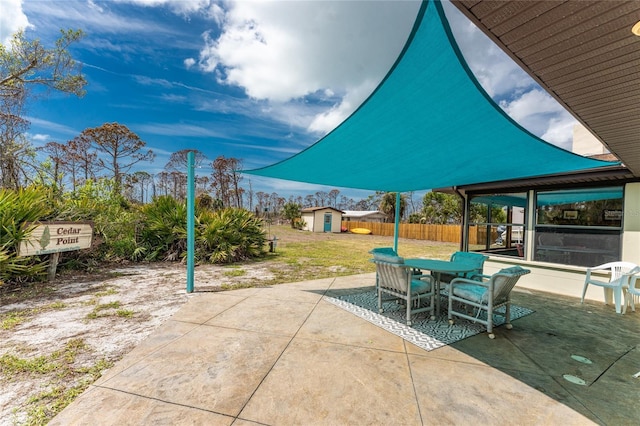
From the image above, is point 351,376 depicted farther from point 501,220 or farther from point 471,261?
point 501,220

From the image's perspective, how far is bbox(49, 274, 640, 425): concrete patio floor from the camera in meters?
1.85

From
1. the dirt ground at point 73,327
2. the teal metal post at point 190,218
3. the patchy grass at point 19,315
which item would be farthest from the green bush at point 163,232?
the patchy grass at point 19,315

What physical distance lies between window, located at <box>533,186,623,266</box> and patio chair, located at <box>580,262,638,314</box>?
1.13 ft

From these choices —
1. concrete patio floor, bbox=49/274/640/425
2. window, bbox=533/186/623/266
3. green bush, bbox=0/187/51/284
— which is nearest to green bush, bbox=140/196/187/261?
green bush, bbox=0/187/51/284

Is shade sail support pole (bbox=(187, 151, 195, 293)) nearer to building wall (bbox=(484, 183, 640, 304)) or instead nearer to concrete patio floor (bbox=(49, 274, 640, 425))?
concrete patio floor (bbox=(49, 274, 640, 425))

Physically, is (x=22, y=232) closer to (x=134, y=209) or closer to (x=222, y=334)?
(x=134, y=209)

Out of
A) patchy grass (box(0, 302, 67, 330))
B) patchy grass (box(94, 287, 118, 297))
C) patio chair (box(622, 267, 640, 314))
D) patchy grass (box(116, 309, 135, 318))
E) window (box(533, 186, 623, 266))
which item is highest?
window (box(533, 186, 623, 266))

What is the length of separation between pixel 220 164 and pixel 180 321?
24.4m

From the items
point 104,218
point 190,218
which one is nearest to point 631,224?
point 190,218

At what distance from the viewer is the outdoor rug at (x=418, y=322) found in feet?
10.3

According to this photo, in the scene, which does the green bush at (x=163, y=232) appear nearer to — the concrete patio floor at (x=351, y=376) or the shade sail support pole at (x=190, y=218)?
the shade sail support pole at (x=190, y=218)

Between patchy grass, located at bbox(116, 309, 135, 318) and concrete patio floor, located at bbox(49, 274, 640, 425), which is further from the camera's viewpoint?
patchy grass, located at bbox(116, 309, 135, 318)

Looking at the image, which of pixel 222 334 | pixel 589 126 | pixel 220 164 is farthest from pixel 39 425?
pixel 220 164

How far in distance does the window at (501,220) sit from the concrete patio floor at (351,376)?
3.12 m
